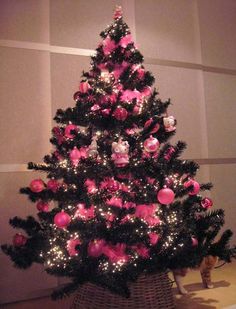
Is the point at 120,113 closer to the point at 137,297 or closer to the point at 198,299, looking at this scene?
the point at 137,297

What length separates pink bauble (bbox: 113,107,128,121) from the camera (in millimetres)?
1535

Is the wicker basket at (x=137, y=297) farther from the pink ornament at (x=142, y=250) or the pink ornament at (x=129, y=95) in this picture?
the pink ornament at (x=129, y=95)

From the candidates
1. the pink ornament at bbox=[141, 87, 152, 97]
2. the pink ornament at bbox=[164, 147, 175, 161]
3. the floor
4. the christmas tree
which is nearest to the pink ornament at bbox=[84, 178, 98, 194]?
the christmas tree

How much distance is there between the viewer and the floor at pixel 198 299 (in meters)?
1.80

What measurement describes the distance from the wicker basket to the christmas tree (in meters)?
0.09

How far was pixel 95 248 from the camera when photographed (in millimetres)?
1427

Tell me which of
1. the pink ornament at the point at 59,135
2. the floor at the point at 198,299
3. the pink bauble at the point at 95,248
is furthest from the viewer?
the floor at the point at 198,299

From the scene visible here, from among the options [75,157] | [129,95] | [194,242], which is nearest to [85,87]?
[129,95]

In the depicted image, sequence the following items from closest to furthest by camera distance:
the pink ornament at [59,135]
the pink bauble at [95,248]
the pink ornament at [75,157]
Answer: the pink bauble at [95,248], the pink ornament at [75,157], the pink ornament at [59,135]

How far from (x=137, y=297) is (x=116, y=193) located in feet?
1.62

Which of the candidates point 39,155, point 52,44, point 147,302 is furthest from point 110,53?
point 147,302

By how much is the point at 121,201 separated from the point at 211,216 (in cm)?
51

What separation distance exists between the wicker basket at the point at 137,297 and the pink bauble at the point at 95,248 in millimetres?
224

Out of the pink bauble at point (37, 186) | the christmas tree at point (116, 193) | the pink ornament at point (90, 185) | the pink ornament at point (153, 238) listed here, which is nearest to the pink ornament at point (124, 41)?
the christmas tree at point (116, 193)
